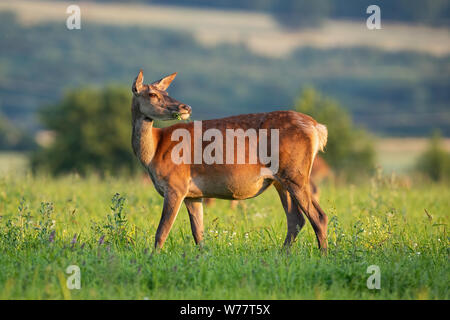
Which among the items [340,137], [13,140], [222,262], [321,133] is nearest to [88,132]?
[340,137]

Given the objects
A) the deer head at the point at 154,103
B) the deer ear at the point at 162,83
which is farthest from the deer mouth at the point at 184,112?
the deer ear at the point at 162,83

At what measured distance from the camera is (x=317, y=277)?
642cm

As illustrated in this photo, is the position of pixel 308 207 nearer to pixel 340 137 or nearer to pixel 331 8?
pixel 340 137

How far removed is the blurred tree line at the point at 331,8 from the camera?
85.5 m

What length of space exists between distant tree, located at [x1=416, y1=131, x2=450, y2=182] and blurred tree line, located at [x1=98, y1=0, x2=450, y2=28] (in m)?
37.3

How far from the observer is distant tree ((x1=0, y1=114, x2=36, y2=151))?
62.7 meters

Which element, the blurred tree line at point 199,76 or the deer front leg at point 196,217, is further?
the blurred tree line at point 199,76

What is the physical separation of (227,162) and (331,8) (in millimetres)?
90120

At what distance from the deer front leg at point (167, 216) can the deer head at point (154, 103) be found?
90cm

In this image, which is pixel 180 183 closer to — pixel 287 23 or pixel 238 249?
pixel 238 249

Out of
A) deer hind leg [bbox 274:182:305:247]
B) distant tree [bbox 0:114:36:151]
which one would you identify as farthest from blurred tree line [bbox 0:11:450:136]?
deer hind leg [bbox 274:182:305:247]

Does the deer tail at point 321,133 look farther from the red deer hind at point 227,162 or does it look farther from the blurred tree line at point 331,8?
the blurred tree line at point 331,8
